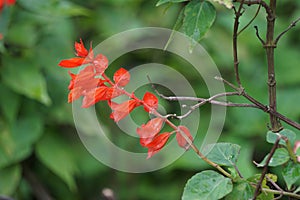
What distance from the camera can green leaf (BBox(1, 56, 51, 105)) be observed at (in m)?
1.58

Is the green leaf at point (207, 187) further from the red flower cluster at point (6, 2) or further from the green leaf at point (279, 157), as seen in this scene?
the red flower cluster at point (6, 2)

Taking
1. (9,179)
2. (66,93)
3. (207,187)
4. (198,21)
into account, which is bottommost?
(9,179)

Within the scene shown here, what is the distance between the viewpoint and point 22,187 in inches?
Answer: 76.9

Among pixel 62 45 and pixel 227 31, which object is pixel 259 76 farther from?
pixel 62 45

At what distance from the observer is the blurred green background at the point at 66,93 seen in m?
1.67

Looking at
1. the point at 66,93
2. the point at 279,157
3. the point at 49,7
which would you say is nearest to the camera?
the point at 279,157

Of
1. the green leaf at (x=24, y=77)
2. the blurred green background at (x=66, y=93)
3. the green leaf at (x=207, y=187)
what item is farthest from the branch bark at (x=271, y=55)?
the green leaf at (x=24, y=77)

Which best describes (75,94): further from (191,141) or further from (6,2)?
(6,2)

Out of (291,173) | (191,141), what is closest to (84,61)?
(191,141)

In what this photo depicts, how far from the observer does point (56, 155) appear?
1.78m

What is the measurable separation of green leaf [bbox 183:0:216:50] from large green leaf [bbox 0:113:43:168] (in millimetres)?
1069

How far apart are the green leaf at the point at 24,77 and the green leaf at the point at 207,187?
96 cm

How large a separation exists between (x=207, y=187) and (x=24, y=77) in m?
1.06

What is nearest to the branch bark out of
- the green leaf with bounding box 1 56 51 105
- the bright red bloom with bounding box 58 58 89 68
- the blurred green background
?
the bright red bloom with bounding box 58 58 89 68
